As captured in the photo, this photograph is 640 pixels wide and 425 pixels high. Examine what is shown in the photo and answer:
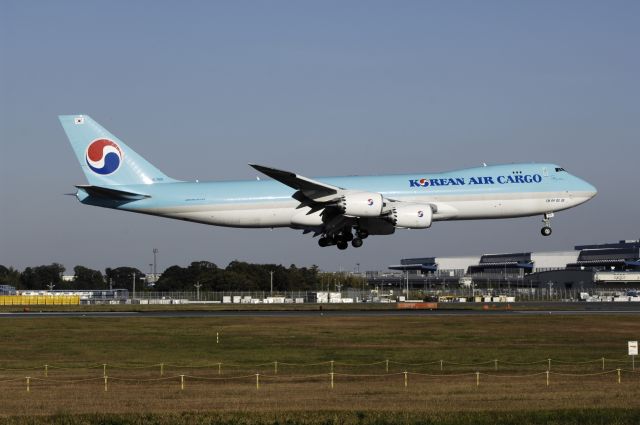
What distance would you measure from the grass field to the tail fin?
10.1 m

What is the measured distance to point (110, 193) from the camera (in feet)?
208

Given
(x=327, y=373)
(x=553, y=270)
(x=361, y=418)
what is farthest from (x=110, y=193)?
(x=553, y=270)

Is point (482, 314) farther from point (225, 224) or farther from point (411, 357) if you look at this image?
point (411, 357)

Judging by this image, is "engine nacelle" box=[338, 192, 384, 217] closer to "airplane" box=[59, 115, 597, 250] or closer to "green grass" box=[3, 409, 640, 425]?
"airplane" box=[59, 115, 597, 250]

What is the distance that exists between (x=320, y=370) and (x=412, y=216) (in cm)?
2060

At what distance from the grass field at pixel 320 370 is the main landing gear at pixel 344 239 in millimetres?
5268

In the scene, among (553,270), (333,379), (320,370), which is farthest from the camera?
(553,270)

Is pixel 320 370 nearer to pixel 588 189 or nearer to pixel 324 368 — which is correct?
pixel 324 368

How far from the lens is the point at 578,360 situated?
146 ft

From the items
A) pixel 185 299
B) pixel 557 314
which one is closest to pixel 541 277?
pixel 185 299

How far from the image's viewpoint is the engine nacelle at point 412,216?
6094cm

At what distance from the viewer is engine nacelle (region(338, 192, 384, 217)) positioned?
60656 millimetres

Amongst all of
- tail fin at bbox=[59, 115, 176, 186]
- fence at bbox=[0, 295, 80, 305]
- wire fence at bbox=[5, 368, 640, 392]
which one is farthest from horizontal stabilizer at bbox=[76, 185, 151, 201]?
fence at bbox=[0, 295, 80, 305]

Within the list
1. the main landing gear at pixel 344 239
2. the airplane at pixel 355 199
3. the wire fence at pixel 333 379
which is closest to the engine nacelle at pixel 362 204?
the airplane at pixel 355 199
